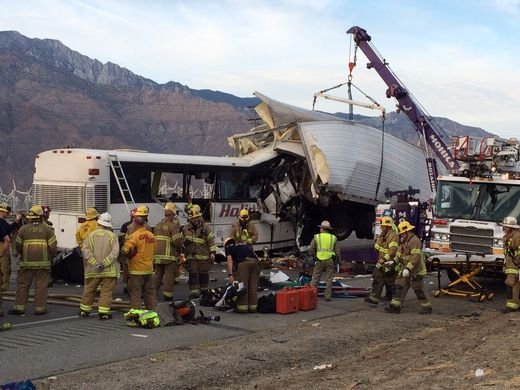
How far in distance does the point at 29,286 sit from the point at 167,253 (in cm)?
243

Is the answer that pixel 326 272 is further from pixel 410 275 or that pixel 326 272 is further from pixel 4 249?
pixel 4 249

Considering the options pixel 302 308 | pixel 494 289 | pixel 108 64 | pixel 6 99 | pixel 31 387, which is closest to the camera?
pixel 31 387

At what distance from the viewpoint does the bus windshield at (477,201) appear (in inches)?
525

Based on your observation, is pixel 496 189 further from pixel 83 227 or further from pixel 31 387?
pixel 31 387

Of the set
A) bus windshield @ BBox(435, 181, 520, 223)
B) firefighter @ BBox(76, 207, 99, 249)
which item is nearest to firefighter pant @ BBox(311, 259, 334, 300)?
bus windshield @ BBox(435, 181, 520, 223)

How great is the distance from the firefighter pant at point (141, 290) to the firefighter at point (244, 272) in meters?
1.36

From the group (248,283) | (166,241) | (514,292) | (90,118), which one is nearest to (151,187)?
(166,241)

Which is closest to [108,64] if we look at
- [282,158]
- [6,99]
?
[6,99]

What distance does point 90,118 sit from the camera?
9900cm

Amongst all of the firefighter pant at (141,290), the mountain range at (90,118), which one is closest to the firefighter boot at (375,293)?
the firefighter pant at (141,290)

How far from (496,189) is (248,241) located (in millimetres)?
5067

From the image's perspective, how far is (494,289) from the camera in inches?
578

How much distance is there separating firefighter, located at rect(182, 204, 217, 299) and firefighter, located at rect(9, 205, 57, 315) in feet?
8.60

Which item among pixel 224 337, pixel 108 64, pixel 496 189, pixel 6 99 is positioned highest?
pixel 108 64
